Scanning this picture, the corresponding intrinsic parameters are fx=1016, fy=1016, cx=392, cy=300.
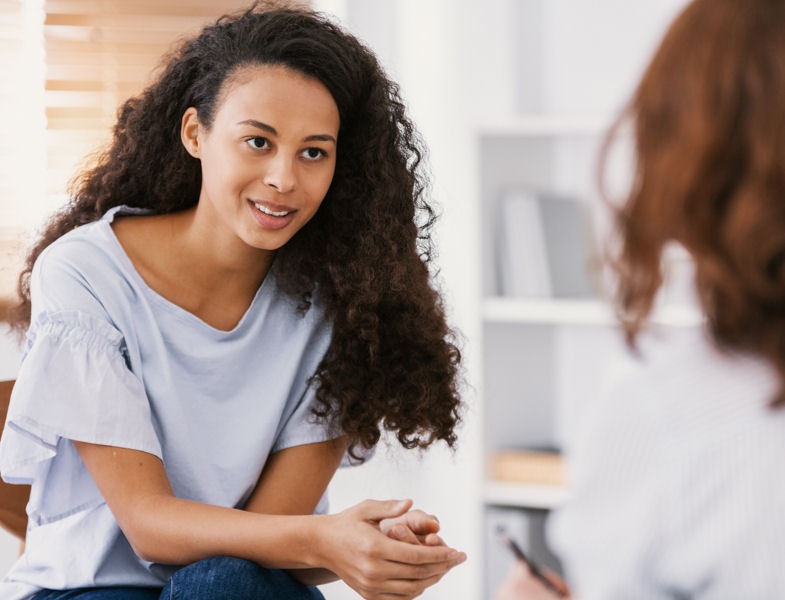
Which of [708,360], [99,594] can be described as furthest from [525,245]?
[708,360]

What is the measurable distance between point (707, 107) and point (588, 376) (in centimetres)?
197

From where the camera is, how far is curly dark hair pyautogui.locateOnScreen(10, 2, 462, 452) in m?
1.51

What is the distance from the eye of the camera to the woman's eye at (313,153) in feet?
4.76

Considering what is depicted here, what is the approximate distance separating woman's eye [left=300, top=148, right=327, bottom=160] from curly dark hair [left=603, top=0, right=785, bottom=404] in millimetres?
781

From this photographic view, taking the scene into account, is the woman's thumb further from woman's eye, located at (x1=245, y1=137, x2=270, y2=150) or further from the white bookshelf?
the white bookshelf

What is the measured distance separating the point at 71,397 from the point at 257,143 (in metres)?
0.43

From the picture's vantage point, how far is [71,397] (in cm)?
132

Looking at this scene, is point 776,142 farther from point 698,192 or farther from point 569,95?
point 569,95

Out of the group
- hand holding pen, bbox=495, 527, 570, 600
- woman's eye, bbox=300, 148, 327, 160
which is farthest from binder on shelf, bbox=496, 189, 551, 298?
hand holding pen, bbox=495, 527, 570, 600

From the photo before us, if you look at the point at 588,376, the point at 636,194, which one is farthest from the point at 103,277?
the point at 588,376

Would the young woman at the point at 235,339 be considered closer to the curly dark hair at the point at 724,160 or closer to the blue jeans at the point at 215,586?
the blue jeans at the point at 215,586

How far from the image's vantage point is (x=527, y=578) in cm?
91

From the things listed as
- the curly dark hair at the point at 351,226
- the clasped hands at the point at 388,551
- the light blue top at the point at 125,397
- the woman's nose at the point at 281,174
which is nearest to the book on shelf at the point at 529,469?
the curly dark hair at the point at 351,226

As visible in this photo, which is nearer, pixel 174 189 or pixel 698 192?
pixel 698 192
